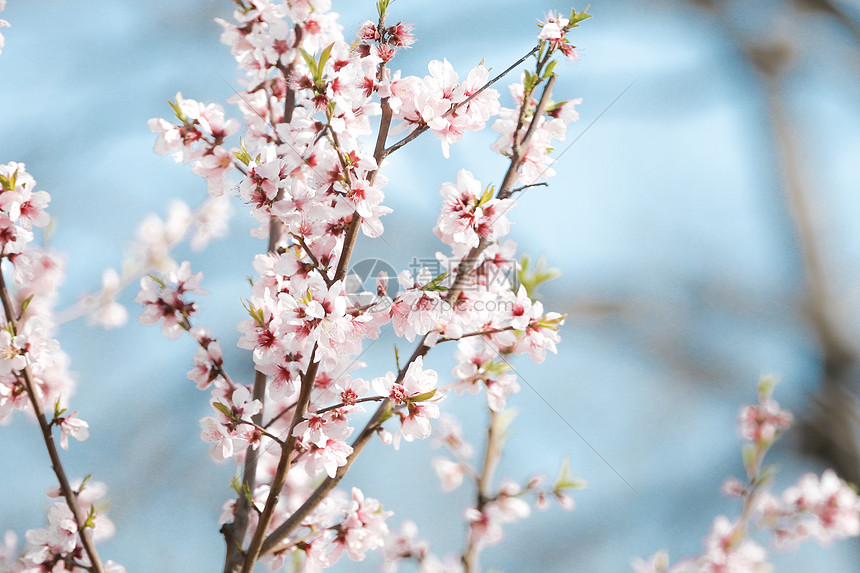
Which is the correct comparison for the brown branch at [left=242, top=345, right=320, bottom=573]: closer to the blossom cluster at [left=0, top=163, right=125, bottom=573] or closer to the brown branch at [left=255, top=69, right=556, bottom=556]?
the brown branch at [left=255, top=69, right=556, bottom=556]

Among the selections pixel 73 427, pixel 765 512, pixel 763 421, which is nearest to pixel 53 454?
pixel 73 427

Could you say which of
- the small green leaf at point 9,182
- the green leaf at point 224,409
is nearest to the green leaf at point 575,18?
the green leaf at point 224,409

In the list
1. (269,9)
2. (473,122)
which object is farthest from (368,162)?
(269,9)

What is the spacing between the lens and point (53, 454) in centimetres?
112

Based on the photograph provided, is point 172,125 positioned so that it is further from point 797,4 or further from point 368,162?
point 797,4

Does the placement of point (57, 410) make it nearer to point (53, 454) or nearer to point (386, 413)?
A: point (53, 454)

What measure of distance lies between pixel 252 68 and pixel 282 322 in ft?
2.01

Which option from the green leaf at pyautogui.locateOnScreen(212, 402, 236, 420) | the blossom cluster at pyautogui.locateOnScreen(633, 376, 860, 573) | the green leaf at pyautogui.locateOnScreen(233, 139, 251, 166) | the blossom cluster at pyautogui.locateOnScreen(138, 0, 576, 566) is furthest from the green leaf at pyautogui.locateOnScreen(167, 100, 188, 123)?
the blossom cluster at pyautogui.locateOnScreen(633, 376, 860, 573)

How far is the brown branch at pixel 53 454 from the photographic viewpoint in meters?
1.10

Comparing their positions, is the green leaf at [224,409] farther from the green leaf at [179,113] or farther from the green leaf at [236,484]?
the green leaf at [179,113]

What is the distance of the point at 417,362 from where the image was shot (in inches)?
39.2

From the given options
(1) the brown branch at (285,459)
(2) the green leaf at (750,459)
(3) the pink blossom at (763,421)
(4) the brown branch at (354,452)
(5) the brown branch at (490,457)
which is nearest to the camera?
(1) the brown branch at (285,459)

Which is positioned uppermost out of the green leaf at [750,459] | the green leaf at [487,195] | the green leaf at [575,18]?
the green leaf at [575,18]

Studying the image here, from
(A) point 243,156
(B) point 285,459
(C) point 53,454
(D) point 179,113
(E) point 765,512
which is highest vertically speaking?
(D) point 179,113
